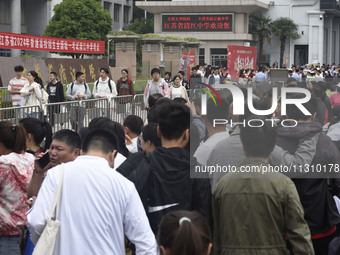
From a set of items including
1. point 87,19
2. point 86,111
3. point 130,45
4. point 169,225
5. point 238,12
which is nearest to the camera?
point 169,225

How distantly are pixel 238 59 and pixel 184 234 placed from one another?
27.7m

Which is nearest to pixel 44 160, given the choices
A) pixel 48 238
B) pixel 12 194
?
pixel 12 194

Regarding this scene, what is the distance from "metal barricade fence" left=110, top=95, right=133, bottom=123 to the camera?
13196mm

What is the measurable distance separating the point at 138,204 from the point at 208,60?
5504 cm

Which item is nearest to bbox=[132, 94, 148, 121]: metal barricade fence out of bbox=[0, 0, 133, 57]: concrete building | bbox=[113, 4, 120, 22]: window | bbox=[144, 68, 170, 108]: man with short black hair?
bbox=[144, 68, 170, 108]: man with short black hair

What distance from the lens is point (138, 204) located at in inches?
149

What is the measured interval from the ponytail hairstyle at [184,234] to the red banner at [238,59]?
81.4ft

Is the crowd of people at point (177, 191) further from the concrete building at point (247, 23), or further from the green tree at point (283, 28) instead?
the green tree at point (283, 28)

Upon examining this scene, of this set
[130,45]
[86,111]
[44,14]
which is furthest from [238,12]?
[86,111]

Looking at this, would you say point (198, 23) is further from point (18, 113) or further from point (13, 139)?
point (13, 139)

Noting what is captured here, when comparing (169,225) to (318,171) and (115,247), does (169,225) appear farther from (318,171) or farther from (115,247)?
(318,171)

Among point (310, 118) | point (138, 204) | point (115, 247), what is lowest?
point (115, 247)

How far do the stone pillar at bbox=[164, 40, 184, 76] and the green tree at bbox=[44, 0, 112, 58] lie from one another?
48.0ft

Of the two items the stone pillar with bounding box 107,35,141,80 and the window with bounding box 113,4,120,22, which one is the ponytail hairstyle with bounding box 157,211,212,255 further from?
the window with bounding box 113,4,120,22
